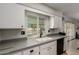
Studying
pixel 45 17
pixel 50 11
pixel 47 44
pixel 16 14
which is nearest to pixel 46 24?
pixel 45 17

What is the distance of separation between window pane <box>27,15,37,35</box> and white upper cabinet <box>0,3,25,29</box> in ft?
2.96

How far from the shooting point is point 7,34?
86.9 inches

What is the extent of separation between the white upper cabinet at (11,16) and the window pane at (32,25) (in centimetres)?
90

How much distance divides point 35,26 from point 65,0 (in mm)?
2507

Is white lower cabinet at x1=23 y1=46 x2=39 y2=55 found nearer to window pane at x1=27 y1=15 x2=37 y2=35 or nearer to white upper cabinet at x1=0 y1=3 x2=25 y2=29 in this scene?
white upper cabinet at x1=0 y1=3 x2=25 y2=29

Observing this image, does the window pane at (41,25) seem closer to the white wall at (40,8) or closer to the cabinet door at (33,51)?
the white wall at (40,8)

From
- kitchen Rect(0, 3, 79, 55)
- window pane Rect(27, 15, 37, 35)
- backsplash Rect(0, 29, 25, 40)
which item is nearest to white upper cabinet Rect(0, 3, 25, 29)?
kitchen Rect(0, 3, 79, 55)

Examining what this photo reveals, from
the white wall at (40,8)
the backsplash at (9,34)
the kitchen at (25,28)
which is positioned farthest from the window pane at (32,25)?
the backsplash at (9,34)

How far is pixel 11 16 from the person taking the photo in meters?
1.91

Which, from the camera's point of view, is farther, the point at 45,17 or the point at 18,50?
the point at 45,17

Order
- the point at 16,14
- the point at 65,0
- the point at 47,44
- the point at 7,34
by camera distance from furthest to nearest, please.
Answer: the point at 47,44 → the point at 7,34 → the point at 16,14 → the point at 65,0

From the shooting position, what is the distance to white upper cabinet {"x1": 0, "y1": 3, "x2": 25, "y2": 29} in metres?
1.74

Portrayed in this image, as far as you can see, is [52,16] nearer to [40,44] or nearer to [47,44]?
[47,44]
